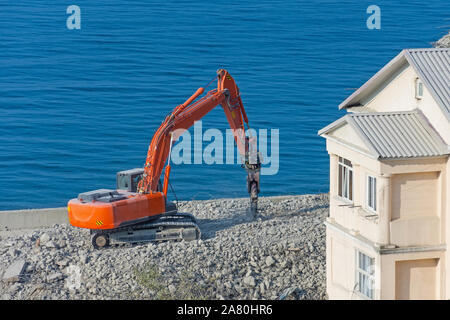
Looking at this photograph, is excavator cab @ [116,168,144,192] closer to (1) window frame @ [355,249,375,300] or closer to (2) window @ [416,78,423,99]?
(1) window frame @ [355,249,375,300]

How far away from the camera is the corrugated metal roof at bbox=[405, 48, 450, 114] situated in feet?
77.3

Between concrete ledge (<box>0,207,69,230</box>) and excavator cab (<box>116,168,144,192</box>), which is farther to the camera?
concrete ledge (<box>0,207,69,230</box>)

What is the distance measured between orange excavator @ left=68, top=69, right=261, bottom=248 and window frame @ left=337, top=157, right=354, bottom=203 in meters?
7.14

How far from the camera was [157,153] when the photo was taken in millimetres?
31953

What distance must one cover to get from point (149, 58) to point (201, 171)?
68.1 ft

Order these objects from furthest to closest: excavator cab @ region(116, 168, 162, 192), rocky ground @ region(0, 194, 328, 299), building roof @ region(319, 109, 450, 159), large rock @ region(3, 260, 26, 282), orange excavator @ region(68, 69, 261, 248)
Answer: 1. excavator cab @ region(116, 168, 162, 192)
2. orange excavator @ region(68, 69, 261, 248)
3. large rock @ region(3, 260, 26, 282)
4. rocky ground @ region(0, 194, 328, 299)
5. building roof @ region(319, 109, 450, 159)

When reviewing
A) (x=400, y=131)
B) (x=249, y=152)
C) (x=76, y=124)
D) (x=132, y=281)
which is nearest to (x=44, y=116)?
(x=76, y=124)

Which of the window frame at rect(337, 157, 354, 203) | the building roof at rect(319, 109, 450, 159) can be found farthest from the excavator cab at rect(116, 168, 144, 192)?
the building roof at rect(319, 109, 450, 159)

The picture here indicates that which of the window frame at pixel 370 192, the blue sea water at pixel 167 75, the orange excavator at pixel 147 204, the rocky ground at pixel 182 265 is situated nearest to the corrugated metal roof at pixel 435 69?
the window frame at pixel 370 192

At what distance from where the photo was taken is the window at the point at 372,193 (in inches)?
947

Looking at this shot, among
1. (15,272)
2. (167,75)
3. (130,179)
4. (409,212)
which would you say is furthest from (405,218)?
(167,75)

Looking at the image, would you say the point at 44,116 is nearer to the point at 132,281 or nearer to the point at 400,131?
the point at 132,281

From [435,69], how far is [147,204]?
11636 mm

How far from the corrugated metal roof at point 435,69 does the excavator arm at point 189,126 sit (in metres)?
9.77
